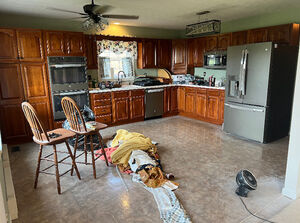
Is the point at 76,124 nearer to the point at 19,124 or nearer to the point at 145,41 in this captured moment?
the point at 19,124

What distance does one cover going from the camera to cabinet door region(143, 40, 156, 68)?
6.00 meters

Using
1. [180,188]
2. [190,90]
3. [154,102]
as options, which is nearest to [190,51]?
[190,90]

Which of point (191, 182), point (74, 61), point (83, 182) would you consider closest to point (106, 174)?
point (83, 182)

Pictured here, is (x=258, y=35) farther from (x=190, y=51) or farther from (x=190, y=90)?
(x=190, y=90)

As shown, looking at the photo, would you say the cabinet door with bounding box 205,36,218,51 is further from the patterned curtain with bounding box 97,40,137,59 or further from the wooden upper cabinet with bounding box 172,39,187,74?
the patterned curtain with bounding box 97,40,137,59

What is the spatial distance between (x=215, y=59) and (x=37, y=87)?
397 centimetres

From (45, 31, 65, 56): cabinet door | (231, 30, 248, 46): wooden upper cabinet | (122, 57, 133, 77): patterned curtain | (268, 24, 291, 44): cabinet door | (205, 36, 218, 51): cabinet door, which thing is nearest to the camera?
(268, 24, 291, 44): cabinet door

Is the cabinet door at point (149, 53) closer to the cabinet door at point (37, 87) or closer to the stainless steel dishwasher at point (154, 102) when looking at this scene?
the stainless steel dishwasher at point (154, 102)

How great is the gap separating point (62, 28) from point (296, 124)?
4.78m

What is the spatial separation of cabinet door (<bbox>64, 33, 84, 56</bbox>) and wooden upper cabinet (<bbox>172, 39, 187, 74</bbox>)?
2794mm

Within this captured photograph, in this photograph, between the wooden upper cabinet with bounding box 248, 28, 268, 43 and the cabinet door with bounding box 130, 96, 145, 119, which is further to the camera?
the cabinet door with bounding box 130, 96, 145, 119

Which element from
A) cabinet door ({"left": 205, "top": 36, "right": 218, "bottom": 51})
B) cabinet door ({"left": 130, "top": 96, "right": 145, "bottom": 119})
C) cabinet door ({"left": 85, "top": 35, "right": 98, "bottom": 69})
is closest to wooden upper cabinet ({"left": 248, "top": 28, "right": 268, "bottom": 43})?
cabinet door ({"left": 205, "top": 36, "right": 218, "bottom": 51})

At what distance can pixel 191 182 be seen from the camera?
277 centimetres

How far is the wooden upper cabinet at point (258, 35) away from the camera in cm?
446
